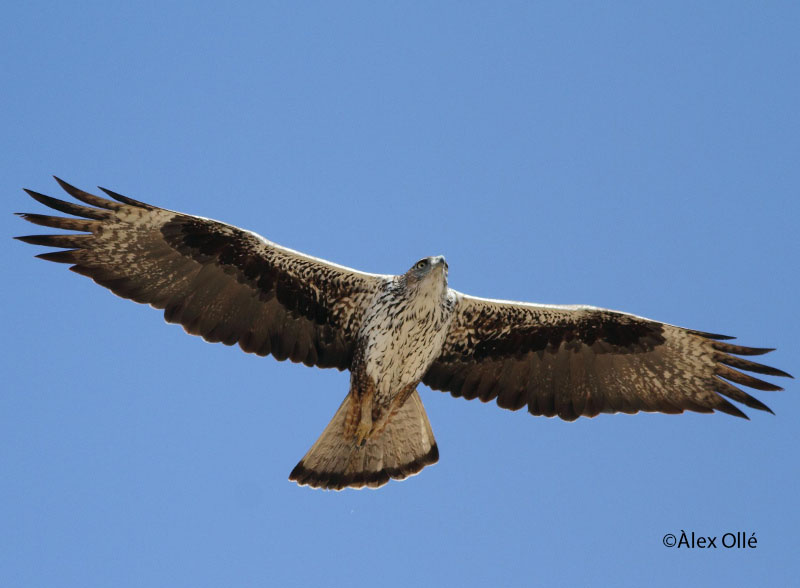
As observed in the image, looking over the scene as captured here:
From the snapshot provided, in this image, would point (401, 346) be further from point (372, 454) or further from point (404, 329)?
point (372, 454)

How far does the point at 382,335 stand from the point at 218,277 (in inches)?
61.8

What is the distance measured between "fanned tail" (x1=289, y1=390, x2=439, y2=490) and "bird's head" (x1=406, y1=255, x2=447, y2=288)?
1.19 m

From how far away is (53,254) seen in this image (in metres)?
8.88

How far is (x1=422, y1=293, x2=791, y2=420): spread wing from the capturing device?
9.51 meters

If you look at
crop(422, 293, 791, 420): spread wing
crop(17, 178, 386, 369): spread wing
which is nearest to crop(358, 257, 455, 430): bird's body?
crop(17, 178, 386, 369): spread wing

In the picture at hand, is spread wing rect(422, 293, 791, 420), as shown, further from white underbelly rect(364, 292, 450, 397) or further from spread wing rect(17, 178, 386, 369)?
spread wing rect(17, 178, 386, 369)

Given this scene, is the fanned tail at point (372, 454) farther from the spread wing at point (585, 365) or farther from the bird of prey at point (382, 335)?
the spread wing at point (585, 365)

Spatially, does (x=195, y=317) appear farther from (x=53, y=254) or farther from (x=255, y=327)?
(x=53, y=254)

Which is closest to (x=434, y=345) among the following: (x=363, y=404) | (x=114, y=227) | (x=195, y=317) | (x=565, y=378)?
(x=363, y=404)

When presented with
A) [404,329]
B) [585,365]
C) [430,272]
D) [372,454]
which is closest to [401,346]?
[404,329]

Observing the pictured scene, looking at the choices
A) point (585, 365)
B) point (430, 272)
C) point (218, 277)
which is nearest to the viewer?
point (430, 272)

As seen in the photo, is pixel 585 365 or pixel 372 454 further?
pixel 585 365

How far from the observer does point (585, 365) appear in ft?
31.9

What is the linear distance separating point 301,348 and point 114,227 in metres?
1.94
